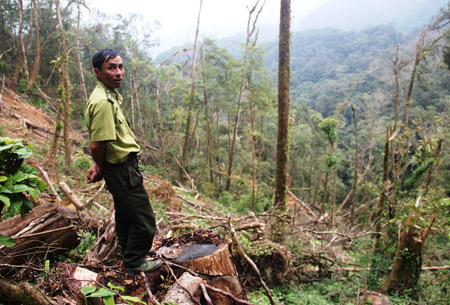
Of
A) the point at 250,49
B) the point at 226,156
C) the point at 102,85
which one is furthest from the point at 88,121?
the point at 226,156

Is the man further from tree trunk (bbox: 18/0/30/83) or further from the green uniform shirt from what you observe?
tree trunk (bbox: 18/0/30/83)

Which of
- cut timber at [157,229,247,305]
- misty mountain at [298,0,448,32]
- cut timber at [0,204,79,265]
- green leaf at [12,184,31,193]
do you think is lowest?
cut timber at [157,229,247,305]

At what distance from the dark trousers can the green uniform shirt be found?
0.11 metres

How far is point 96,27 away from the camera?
22.4 metres

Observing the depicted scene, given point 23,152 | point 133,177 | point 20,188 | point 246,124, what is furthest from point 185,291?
point 246,124

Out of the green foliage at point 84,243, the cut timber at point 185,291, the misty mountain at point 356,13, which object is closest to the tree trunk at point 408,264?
the cut timber at point 185,291

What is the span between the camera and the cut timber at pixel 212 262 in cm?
252

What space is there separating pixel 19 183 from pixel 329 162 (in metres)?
10.8

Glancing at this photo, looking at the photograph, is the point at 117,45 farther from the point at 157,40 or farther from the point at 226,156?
the point at 226,156

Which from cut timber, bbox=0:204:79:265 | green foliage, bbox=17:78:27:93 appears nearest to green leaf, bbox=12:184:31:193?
cut timber, bbox=0:204:79:265

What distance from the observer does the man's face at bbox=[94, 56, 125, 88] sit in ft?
7.50

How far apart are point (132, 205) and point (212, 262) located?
2.86ft

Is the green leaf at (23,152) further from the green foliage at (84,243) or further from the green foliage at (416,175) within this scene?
the green foliage at (416,175)

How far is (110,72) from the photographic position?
2.29 meters
